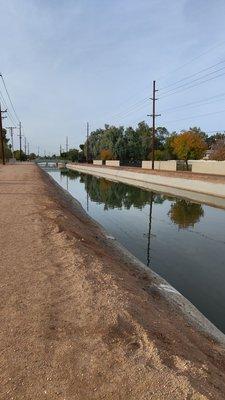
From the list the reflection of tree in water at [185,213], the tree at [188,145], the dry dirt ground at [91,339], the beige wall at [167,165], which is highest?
the tree at [188,145]

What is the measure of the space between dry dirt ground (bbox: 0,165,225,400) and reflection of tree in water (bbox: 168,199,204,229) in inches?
492

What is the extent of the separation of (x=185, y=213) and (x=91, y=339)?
1992 centimetres

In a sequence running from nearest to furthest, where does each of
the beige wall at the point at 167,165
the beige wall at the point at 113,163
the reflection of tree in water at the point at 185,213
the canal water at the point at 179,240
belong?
1. the canal water at the point at 179,240
2. the reflection of tree in water at the point at 185,213
3. the beige wall at the point at 167,165
4. the beige wall at the point at 113,163

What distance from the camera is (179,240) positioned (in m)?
16.6

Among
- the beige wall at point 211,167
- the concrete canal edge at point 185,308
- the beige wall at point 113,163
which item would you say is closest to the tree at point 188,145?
the beige wall at point 211,167

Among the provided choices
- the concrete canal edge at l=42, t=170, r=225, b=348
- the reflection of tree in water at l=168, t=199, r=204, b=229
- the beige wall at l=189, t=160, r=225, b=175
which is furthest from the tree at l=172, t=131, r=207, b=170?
the concrete canal edge at l=42, t=170, r=225, b=348

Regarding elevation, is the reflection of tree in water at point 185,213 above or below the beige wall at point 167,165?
below

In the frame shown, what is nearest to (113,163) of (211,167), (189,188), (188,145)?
(188,145)

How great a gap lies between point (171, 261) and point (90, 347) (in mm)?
8528

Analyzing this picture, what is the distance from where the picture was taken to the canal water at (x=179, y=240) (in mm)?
10198

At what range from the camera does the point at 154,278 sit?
9.98 metres

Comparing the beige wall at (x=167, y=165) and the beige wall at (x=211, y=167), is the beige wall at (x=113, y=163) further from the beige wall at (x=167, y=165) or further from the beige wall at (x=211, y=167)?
the beige wall at (x=211, y=167)

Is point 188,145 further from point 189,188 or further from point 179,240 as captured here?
point 179,240

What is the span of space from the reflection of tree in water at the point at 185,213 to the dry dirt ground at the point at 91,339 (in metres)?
12.5
